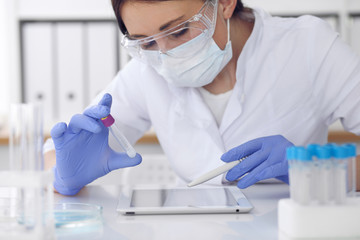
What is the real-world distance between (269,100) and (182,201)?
604 millimetres

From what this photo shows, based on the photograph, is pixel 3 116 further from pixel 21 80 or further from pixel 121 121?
pixel 121 121

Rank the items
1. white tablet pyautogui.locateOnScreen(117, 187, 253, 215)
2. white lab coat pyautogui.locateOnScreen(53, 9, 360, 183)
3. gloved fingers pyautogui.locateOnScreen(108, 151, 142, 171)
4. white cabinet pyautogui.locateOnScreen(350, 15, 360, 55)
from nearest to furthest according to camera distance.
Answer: white tablet pyautogui.locateOnScreen(117, 187, 253, 215) → gloved fingers pyautogui.locateOnScreen(108, 151, 142, 171) → white lab coat pyautogui.locateOnScreen(53, 9, 360, 183) → white cabinet pyautogui.locateOnScreen(350, 15, 360, 55)

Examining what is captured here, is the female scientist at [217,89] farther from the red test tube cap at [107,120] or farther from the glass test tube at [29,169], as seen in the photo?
the glass test tube at [29,169]

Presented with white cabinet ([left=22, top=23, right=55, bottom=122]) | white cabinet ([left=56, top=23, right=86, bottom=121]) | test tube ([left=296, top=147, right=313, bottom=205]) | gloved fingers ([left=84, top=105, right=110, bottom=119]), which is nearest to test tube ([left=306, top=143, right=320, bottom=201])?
test tube ([left=296, top=147, right=313, bottom=205])

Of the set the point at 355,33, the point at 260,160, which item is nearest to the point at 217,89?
the point at 260,160

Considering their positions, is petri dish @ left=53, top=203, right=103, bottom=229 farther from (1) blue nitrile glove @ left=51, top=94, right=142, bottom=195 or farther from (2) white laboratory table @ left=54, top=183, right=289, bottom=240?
(1) blue nitrile glove @ left=51, top=94, right=142, bottom=195

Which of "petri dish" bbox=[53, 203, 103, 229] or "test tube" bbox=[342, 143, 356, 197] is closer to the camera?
"test tube" bbox=[342, 143, 356, 197]

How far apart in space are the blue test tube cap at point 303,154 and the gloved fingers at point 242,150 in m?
0.50

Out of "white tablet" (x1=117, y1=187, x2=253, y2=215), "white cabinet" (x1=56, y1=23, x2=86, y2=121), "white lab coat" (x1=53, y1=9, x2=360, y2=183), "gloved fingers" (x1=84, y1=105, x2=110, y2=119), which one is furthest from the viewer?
"white cabinet" (x1=56, y1=23, x2=86, y2=121)

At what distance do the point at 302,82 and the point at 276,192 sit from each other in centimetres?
44

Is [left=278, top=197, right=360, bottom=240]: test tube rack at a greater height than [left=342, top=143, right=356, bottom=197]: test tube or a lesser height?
lesser

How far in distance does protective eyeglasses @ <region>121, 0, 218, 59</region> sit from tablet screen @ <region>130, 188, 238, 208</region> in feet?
1.44

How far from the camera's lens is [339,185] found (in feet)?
2.91

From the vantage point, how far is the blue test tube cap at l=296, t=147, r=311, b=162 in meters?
0.86
